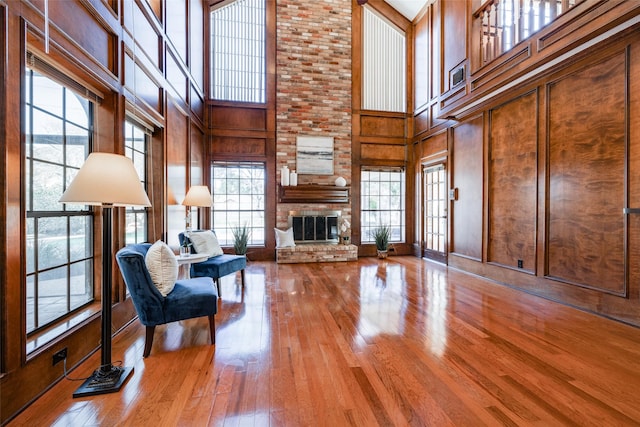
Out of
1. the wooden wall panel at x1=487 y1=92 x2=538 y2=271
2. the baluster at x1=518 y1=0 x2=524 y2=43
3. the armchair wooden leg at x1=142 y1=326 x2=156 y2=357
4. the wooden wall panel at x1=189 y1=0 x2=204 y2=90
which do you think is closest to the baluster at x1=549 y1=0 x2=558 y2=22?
the baluster at x1=518 y1=0 x2=524 y2=43

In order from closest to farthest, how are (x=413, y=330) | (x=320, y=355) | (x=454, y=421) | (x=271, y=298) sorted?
(x=454, y=421) < (x=320, y=355) < (x=413, y=330) < (x=271, y=298)

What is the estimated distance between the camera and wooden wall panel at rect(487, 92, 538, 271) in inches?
161

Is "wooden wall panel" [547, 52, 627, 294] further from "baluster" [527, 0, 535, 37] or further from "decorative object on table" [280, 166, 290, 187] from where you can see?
"decorative object on table" [280, 166, 290, 187]

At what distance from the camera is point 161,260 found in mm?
A: 2377

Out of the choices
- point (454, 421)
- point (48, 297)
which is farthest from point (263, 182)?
point (454, 421)

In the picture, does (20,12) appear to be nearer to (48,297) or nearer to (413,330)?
(48,297)

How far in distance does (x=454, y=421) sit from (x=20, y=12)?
332cm

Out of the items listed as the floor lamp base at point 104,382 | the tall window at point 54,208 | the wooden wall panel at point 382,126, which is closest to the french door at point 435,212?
the wooden wall panel at point 382,126

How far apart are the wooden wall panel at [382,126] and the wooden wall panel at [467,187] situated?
60.1 inches

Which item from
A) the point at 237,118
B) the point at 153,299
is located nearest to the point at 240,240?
the point at 237,118

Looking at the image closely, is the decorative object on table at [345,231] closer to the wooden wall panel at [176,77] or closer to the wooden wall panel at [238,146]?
the wooden wall panel at [238,146]

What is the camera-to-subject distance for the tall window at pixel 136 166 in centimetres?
305

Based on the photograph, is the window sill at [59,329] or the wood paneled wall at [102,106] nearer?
the wood paneled wall at [102,106]

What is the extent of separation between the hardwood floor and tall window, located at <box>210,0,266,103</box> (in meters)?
4.78
